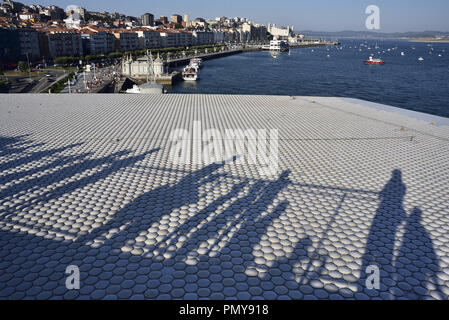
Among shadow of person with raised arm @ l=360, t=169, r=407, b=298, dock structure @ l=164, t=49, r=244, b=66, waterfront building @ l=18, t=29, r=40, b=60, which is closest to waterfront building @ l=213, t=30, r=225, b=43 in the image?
dock structure @ l=164, t=49, r=244, b=66

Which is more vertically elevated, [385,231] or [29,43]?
[29,43]

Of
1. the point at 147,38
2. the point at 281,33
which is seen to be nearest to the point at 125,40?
the point at 147,38

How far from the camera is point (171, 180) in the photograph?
14.6ft

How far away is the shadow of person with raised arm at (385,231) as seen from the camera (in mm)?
2754

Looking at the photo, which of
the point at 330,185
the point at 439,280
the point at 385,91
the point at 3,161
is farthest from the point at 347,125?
the point at 385,91

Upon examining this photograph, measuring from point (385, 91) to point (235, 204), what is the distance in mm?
26583

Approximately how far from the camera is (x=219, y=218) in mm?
3486

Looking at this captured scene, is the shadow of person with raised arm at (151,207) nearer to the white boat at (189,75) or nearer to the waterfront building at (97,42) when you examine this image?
the white boat at (189,75)

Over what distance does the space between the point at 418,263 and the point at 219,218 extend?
185 cm

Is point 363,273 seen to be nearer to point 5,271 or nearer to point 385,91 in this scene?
point 5,271

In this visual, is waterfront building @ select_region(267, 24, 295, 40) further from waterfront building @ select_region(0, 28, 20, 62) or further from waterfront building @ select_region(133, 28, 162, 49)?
waterfront building @ select_region(0, 28, 20, 62)

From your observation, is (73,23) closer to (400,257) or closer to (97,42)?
(97,42)

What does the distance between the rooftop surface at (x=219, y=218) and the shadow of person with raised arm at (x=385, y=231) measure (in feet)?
0.05

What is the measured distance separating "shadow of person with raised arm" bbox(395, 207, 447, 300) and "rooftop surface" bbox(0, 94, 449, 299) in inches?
0.5
